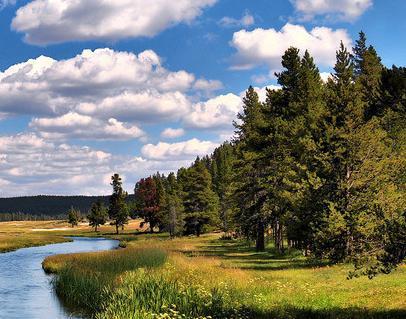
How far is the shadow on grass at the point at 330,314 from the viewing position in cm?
1900

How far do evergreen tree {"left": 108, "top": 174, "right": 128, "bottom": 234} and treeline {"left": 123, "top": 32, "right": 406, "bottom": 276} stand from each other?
62500mm

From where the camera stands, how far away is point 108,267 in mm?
35125

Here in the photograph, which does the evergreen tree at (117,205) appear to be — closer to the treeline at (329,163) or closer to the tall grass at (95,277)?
the treeline at (329,163)

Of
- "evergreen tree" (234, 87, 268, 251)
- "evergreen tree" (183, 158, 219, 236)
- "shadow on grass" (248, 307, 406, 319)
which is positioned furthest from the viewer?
"evergreen tree" (183, 158, 219, 236)

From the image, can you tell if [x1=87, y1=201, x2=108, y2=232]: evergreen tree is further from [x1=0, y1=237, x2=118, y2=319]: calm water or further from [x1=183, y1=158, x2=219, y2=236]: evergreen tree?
[x1=0, y1=237, x2=118, y2=319]: calm water

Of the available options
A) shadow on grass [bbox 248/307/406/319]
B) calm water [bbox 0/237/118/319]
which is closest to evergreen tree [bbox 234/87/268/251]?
calm water [bbox 0/237/118/319]

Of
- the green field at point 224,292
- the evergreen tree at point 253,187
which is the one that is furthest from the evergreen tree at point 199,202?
the green field at point 224,292

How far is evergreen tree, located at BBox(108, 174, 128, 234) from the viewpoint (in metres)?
124

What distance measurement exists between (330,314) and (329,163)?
17.4 meters

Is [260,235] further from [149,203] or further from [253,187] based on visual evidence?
[149,203]

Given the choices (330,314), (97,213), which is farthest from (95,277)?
(97,213)

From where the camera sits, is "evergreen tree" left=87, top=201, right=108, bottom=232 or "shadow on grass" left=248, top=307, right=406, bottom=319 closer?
"shadow on grass" left=248, top=307, right=406, bottom=319

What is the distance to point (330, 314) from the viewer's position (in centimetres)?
1958

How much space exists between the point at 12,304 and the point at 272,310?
1703 centimetres
